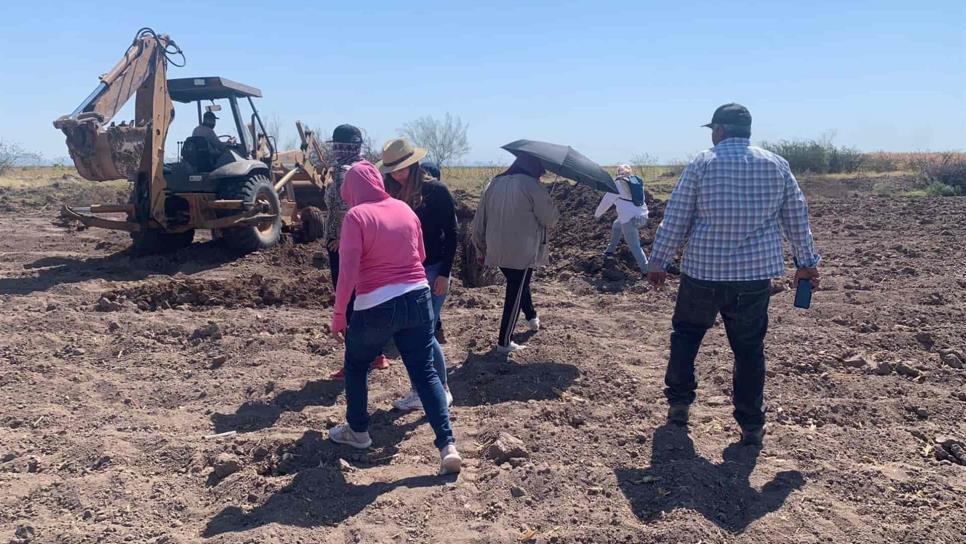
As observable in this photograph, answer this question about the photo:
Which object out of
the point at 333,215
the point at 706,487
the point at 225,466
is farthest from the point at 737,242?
the point at 225,466

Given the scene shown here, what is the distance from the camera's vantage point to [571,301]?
817cm

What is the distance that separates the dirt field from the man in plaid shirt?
579mm

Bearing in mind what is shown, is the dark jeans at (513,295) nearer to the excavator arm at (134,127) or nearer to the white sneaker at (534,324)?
the white sneaker at (534,324)

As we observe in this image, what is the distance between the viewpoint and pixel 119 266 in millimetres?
9891

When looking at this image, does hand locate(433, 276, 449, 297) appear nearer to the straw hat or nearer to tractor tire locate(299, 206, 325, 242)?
the straw hat

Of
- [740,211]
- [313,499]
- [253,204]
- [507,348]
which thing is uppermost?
[740,211]

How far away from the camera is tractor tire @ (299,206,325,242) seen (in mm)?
12180

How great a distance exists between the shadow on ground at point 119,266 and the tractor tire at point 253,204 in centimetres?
30

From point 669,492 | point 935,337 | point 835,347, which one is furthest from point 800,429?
point 935,337

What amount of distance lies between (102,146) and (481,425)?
6.97 meters

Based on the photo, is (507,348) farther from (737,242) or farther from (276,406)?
(737,242)

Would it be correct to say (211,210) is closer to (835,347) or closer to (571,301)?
(571,301)

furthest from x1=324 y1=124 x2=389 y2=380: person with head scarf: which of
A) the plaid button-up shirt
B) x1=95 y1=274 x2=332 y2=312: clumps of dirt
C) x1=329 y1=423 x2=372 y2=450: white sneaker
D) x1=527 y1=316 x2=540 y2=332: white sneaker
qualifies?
x1=95 y1=274 x2=332 y2=312: clumps of dirt

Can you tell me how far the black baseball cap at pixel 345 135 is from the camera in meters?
5.36
